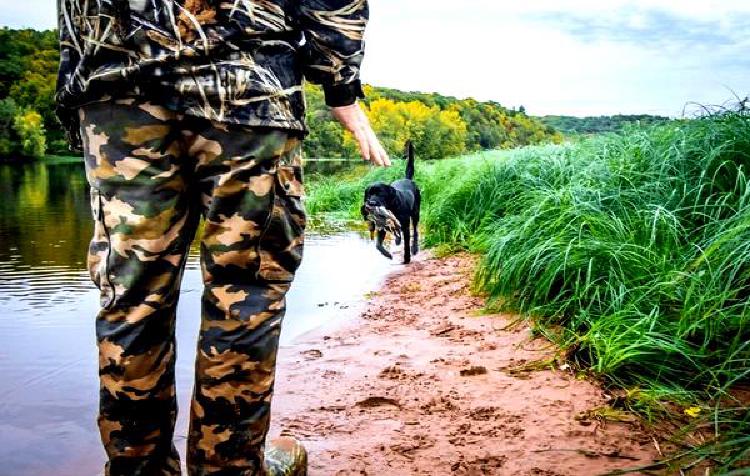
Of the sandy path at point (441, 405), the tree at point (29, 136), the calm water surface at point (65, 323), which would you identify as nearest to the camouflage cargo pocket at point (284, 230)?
the sandy path at point (441, 405)

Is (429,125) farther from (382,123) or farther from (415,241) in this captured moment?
(415,241)

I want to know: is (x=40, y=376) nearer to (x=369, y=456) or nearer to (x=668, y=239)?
(x=369, y=456)

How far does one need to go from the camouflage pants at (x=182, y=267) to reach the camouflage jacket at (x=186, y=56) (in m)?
0.04

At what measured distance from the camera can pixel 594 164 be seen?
4.49 meters

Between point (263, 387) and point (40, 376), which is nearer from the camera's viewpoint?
point (263, 387)

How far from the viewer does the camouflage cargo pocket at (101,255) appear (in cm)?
142

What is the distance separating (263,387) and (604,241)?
7.18ft

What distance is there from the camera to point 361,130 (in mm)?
1745

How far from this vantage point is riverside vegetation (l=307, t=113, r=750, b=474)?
2268 mm

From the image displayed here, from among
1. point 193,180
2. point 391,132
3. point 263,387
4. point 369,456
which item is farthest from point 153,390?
point 391,132

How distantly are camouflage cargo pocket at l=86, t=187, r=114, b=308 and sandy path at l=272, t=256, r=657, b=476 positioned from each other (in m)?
0.91

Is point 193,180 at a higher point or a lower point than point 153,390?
higher

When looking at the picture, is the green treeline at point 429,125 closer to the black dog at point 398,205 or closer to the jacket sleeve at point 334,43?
the black dog at point 398,205

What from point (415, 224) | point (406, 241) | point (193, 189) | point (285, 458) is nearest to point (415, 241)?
point (415, 224)
